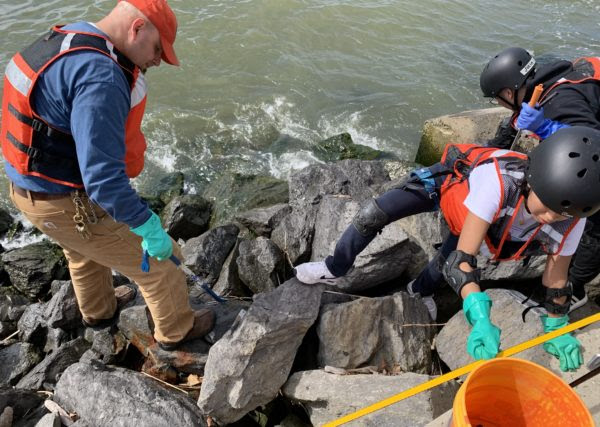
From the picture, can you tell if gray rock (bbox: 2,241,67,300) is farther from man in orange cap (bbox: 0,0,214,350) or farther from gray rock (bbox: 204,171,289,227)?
man in orange cap (bbox: 0,0,214,350)

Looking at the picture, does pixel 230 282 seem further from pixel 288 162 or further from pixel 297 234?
pixel 288 162

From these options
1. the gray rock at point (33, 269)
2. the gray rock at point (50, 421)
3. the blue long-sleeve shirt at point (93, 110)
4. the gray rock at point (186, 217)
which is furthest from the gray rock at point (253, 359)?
the gray rock at point (33, 269)

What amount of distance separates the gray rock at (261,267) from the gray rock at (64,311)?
156 cm

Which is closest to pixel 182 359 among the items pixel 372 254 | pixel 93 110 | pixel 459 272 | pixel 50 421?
pixel 50 421

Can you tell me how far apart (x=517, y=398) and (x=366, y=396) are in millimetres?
1060

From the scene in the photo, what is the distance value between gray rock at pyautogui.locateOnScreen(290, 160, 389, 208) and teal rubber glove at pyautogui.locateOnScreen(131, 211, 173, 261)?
2.73 meters

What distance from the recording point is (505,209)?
2996 millimetres

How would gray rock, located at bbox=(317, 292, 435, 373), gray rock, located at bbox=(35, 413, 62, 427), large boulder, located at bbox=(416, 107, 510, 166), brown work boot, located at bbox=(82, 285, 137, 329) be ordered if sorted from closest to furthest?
gray rock, located at bbox=(35, 413, 62, 427) < gray rock, located at bbox=(317, 292, 435, 373) < brown work boot, located at bbox=(82, 285, 137, 329) < large boulder, located at bbox=(416, 107, 510, 166)

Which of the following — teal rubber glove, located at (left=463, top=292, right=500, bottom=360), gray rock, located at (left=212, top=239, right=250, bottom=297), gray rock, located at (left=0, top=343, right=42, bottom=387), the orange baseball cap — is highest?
the orange baseball cap

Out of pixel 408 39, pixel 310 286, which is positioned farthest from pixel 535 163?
pixel 408 39

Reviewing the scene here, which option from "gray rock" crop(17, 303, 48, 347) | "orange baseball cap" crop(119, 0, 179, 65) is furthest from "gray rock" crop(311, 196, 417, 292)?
"gray rock" crop(17, 303, 48, 347)

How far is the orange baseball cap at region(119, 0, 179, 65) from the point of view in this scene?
2.67 meters

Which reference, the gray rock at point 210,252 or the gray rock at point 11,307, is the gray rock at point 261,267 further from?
the gray rock at point 11,307

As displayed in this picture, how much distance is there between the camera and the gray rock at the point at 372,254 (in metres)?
4.29
